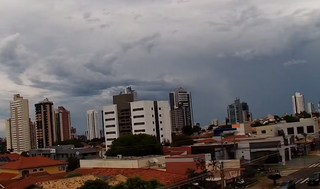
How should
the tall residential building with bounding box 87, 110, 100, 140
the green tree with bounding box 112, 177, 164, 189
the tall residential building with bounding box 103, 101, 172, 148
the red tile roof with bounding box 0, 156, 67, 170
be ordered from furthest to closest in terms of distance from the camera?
1. the tall residential building with bounding box 87, 110, 100, 140
2. the tall residential building with bounding box 103, 101, 172, 148
3. the red tile roof with bounding box 0, 156, 67, 170
4. the green tree with bounding box 112, 177, 164, 189

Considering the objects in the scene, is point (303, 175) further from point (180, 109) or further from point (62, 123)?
point (180, 109)

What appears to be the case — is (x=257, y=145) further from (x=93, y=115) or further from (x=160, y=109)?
(x=93, y=115)

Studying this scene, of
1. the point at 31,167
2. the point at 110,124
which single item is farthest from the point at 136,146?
the point at 110,124

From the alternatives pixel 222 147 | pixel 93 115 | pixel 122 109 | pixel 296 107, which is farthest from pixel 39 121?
pixel 296 107

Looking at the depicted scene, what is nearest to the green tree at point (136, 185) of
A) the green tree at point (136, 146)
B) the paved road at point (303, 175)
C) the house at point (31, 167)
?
the paved road at point (303, 175)

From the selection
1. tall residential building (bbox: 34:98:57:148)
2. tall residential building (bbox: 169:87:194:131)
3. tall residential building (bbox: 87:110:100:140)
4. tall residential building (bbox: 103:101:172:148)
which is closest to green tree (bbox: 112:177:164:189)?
tall residential building (bbox: 103:101:172:148)

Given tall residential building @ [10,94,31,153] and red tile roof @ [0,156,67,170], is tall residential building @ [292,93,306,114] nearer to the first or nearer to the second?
tall residential building @ [10,94,31,153]
